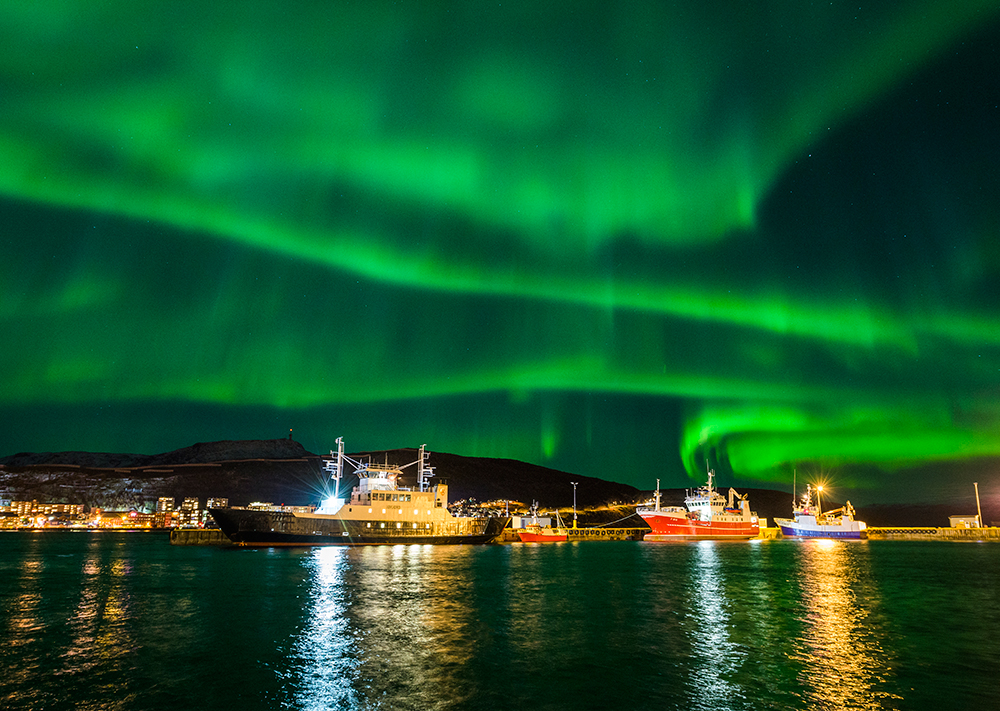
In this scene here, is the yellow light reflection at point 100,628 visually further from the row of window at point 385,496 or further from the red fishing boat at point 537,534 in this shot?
the red fishing boat at point 537,534

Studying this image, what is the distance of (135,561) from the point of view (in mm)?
74562

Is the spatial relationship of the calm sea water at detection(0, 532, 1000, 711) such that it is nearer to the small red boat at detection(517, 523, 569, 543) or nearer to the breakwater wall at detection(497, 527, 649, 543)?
the small red boat at detection(517, 523, 569, 543)

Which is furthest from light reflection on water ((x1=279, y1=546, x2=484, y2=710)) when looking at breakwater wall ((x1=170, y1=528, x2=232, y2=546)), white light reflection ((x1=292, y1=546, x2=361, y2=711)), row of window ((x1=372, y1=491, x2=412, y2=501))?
breakwater wall ((x1=170, y1=528, x2=232, y2=546))

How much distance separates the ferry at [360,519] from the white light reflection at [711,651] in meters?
56.0

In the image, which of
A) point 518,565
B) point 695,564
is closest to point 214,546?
point 518,565

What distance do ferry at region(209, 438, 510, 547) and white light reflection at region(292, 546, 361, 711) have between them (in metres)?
50.1

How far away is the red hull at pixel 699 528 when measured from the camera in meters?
141

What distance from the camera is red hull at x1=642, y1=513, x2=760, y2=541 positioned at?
141375 mm

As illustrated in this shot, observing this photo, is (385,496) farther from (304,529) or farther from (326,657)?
(326,657)

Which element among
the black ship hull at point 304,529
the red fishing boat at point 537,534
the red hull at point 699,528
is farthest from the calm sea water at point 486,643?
the red fishing boat at point 537,534

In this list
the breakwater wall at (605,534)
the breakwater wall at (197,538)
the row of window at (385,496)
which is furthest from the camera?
the breakwater wall at (605,534)

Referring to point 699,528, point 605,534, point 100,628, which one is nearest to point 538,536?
point 699,528

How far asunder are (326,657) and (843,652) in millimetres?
21338

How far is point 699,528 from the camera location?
464 feet
